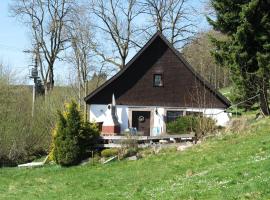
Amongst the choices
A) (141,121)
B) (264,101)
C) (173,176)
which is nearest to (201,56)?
(141,121)

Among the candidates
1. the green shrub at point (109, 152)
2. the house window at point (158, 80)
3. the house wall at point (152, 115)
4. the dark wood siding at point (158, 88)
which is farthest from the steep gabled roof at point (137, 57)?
the green shrub at point (109, 152)

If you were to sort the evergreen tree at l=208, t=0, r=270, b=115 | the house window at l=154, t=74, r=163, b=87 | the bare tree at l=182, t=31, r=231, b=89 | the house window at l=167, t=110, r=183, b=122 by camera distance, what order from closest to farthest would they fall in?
1. the evergreen tree at l=208, t=0, r=270, b=115
2. the house window at l=167, t=110, r=183, b=122
3. the house window at l=154, t=74, r=163, b=87
4. the bare tree at l=182, t=31, r=231, b=89

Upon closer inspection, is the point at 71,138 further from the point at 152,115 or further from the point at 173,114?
the point at 173,114

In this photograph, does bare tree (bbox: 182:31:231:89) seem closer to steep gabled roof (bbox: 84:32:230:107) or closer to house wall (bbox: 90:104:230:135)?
steep gabled roof (bbox: 84:32:230:107)

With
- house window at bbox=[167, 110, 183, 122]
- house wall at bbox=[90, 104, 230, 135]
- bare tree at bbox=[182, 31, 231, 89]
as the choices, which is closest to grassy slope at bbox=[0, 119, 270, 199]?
house wall at bbox=[90, 104, 230, 135]

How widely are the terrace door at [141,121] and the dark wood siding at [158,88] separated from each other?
2.21 ft

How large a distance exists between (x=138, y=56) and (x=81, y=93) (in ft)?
55.8

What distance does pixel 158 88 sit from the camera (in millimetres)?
35688

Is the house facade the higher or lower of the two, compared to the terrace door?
higher

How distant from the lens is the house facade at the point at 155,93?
34781mm

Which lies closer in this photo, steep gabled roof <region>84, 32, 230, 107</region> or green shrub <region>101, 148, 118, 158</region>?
green shrub <region>101, 148, 118, 158</region>

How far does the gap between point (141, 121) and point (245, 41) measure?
529 inches

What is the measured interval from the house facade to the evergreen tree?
33.5ft

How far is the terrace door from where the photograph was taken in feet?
115
